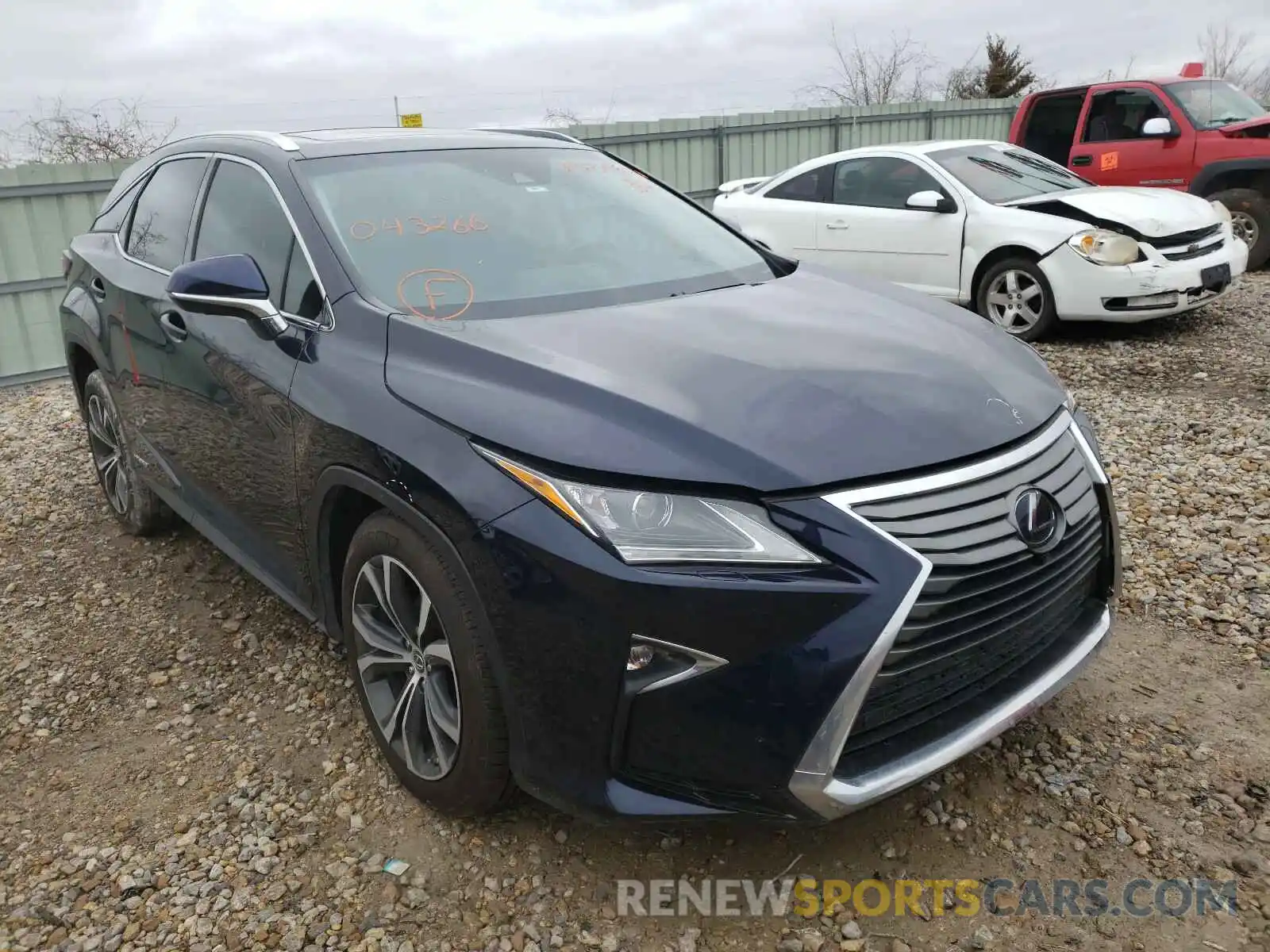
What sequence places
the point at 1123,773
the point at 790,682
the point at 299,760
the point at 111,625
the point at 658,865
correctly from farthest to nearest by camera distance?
the point at 111,625 → the point at 299,760 → the point at 1123,773 → the point at 658,865 → the point at 790,682

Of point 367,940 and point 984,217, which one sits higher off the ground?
point 984,217

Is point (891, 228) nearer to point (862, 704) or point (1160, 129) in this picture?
point (1160, 129)

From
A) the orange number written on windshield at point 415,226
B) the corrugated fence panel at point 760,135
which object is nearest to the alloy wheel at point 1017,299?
the corrugated fence panel at point 760,135

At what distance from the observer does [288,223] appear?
293cm

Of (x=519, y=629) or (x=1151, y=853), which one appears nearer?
(x=519, y=629)

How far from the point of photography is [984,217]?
23.9 ft

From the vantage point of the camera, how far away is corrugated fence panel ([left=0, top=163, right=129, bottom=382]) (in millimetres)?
8719

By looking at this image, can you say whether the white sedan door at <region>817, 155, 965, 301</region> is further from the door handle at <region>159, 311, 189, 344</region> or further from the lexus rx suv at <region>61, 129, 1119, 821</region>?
the door handle at <region>159, 311, 189, 344</region>

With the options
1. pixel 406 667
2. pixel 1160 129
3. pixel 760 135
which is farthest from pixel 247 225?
pixel 760 135

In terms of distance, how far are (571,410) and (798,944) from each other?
1254 mm

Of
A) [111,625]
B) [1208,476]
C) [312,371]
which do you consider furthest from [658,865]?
[1208,476]

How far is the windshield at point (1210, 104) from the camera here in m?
9.49

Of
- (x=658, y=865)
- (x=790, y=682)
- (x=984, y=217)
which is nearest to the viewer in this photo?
(x=790, y=682)

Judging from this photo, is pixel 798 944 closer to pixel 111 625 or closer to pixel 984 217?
pixel 111 625
